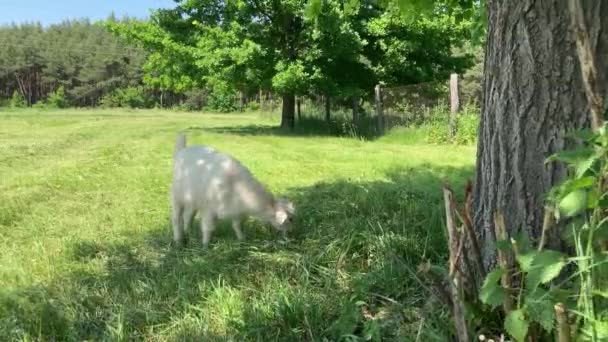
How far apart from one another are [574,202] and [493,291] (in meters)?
0.46

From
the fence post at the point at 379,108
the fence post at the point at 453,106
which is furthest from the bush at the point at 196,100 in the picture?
the fence post at the point at 453,106

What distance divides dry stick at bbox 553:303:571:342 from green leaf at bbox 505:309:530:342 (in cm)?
11

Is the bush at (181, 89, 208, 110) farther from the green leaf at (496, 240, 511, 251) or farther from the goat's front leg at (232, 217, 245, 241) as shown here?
the green leaf at (496, 240, 511, 251)

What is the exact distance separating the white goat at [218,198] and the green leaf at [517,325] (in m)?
2.93

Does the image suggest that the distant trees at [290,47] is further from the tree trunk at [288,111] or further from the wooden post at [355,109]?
the wooden post at [355,109]

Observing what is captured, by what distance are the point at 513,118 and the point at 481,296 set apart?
95 centimetres

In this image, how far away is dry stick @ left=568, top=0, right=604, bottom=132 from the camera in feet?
7.23

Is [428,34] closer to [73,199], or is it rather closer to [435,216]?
[73,199]

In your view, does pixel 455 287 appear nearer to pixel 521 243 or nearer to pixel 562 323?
pixel 521 243

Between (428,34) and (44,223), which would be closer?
(44,223)

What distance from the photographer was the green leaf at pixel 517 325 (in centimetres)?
199

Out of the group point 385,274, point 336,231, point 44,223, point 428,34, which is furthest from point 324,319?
point 428,34

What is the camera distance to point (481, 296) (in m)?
2.12

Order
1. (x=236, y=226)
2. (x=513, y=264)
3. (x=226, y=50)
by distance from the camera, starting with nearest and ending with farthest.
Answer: (x=513, y=264), (x=236, y=226), (x=226, y=50)
